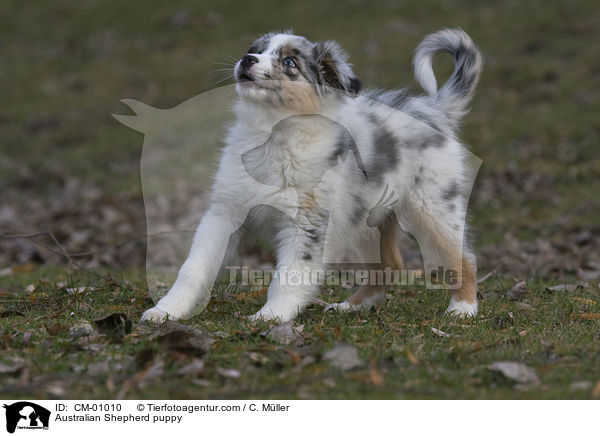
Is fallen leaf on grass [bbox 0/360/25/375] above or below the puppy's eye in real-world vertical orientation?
below

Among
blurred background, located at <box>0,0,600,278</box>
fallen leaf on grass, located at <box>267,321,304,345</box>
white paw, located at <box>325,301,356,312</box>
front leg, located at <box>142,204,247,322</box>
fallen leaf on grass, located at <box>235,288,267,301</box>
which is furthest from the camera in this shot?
blurred background, located at <box>0,0,600,278</box>

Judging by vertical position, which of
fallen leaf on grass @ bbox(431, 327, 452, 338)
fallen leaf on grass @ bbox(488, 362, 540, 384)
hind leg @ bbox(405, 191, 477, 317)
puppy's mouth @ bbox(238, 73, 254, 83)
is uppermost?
puppy's mouth @ bbox(238, 73, 254, 83)

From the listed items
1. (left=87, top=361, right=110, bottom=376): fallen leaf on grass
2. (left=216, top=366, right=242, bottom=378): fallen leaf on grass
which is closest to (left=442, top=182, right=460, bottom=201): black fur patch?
(left=216, top=366, right=242, bottom=378): fallen leaf on grass

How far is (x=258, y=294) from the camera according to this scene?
4875mm

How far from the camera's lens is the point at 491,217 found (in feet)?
28.5

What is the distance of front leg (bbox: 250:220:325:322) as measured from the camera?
157 inches

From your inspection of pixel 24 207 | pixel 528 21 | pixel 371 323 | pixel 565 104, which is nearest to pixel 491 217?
pixel 565 104

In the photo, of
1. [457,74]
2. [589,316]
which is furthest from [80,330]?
[457,74]

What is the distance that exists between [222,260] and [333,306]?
0.79m

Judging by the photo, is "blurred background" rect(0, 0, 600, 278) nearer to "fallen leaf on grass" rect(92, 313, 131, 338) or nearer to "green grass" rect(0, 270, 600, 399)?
"green grass" rect(0, 270, 600, 399)

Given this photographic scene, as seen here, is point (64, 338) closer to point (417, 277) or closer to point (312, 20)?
point (417, 277)

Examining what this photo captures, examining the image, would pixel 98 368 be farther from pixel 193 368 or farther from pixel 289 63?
pixel 289 63

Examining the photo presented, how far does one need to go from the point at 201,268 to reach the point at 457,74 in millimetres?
2359
